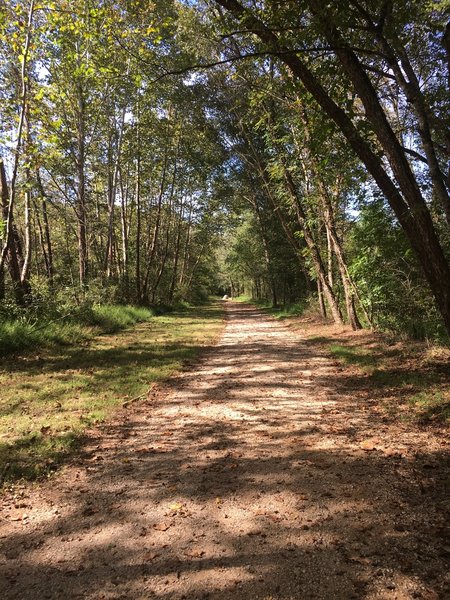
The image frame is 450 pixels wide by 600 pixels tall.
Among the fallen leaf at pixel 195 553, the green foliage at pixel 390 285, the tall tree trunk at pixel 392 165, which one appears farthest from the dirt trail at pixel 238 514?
the green foliage at pixel 390 285

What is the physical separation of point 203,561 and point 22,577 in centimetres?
124

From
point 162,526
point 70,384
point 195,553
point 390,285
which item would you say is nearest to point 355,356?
point 390,285

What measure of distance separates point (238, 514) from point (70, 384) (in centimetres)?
505

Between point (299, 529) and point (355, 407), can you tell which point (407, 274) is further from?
point (299, 529)

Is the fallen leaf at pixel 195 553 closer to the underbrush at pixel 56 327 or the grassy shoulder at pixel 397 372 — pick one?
the grassy shoulder at pixel 397 372

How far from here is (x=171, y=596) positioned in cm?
253

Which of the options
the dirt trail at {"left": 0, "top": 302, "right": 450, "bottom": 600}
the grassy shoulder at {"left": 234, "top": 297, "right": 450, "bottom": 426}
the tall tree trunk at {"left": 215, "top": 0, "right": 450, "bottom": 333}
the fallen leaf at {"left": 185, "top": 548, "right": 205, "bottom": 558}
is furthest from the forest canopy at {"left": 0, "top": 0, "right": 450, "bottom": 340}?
the fallen leaf at {"left": 185, "top": 548, "right": 205, "bottom": 558}

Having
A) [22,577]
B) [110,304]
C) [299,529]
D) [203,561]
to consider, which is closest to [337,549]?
[299,529]

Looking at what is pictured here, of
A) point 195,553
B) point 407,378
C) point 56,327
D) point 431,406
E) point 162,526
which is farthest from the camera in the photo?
point 56,327

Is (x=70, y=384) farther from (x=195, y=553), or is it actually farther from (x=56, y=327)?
(x=195, y=553)

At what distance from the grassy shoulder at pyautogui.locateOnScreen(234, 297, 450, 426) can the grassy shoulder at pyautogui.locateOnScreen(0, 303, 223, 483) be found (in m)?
3.78

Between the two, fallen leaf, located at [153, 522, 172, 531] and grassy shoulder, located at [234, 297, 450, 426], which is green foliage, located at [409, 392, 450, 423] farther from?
fallen leaf, located at [153, 522, 172, 531]

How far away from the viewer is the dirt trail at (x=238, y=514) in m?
2.62

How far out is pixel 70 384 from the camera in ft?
24.4
